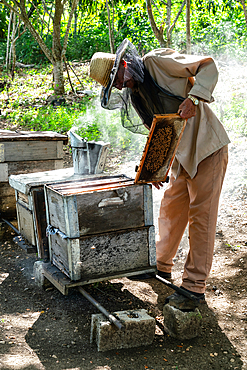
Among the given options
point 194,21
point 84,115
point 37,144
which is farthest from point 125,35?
point 37,144

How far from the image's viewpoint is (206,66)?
2.40 m

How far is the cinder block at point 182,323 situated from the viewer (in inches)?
88.8

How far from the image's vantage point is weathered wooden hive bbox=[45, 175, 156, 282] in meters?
2.30

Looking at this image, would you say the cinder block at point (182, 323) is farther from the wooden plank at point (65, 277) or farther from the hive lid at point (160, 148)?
the hive lid at point (160, 148)

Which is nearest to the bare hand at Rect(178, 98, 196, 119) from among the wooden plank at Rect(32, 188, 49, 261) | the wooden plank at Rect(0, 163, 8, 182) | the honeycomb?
the honeycomb

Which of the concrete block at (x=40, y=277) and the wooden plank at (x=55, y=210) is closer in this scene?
the wooden plank at (x=55, y=210)

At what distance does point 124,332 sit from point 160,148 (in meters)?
1.18

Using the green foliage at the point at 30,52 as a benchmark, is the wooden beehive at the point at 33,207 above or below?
below

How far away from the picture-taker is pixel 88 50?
13.4 m

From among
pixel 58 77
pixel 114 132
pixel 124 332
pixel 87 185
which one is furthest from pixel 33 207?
pixel 58 77

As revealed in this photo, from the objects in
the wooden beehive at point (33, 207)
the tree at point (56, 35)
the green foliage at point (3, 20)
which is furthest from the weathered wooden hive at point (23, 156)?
the green foliage at point (3, 20)

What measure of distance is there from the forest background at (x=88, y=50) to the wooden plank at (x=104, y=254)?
4.30m

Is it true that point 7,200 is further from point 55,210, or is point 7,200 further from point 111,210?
point 111,210

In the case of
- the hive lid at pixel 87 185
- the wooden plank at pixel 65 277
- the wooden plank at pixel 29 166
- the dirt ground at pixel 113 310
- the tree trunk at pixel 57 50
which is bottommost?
the dirt ground at pixel 113 310
